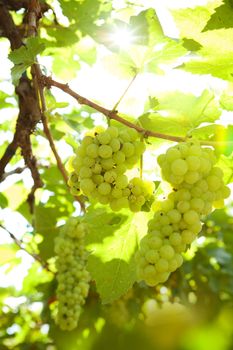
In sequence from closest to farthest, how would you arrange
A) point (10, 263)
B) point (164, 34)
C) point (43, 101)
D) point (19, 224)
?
point (164, 34), point (43, 101), point (19, 224), point (10, 263)

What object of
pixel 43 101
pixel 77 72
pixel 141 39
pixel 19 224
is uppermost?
pixel 141 39

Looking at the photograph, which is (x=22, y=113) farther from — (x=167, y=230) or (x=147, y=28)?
(x=167, y=230)

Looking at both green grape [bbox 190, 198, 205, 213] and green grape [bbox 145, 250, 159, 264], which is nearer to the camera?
green grape [bbox 145, 250, 159, 264]

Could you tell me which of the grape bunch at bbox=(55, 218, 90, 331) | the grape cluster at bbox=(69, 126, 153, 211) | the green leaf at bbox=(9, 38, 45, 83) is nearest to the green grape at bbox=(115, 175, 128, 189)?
the grape cluster at bbox=(69, 126, 153, 211)

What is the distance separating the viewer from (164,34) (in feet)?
6.51

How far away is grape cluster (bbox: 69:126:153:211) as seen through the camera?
5.56 ft

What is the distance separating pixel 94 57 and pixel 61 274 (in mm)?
1603

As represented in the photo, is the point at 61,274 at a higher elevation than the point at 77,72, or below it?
below

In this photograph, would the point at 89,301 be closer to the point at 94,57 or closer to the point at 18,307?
the point at 18,307

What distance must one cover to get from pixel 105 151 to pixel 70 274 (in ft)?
5.03

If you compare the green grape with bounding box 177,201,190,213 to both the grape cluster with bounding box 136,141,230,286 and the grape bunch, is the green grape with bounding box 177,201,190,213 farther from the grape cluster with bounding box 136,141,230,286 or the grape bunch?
the grape bunch

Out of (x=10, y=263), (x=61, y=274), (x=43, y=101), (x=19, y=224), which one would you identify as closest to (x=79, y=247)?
(x=61, y=274)

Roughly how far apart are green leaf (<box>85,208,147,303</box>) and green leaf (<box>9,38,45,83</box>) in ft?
2.45

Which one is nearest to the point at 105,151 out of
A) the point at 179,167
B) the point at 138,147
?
the point at 138,147
